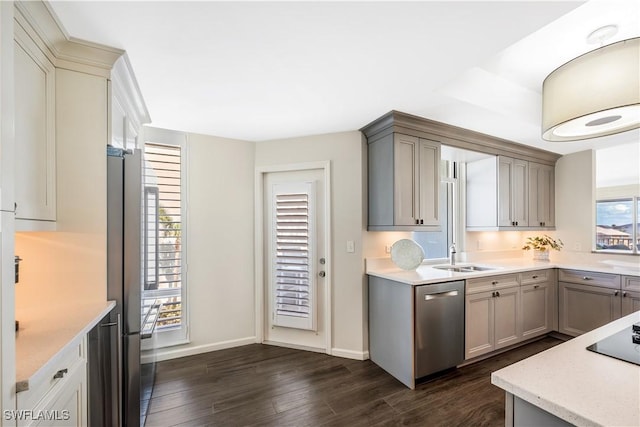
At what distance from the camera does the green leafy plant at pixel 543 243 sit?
12.3 ft

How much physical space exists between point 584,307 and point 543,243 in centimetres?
89

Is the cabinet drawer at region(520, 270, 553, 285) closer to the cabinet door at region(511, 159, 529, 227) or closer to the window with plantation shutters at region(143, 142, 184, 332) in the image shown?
the cabinet door at region(511, 159, 529, 227)

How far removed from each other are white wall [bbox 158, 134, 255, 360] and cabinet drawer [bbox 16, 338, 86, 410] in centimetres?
170

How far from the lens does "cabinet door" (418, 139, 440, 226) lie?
2.76 metres

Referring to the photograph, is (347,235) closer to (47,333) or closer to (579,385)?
(579,385)

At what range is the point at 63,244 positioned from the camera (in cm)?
155

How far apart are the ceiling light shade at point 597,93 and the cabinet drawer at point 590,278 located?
8.11ft

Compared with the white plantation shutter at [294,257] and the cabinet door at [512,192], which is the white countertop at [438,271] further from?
the white plantation shutter at [294,257]

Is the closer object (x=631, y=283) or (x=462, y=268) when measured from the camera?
(x=631, y=283)

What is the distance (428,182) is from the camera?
281cm

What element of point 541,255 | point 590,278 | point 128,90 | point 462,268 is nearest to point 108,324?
point 128,90

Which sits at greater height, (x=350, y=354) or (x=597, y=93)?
(x=597, y=93)

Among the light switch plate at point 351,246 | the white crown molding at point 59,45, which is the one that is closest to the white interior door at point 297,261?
the light switch plate at point 351,246

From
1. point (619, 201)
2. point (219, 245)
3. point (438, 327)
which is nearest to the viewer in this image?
point (438, 327)
